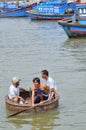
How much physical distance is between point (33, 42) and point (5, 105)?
1583 centimetres

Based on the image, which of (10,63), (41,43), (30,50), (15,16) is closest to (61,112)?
(10,63)

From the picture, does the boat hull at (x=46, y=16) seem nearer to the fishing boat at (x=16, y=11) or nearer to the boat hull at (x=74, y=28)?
the fishing boat at (x=16, y=11)

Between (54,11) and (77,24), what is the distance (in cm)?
1650

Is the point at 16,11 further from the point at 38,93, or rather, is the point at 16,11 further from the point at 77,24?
the point at 38,93

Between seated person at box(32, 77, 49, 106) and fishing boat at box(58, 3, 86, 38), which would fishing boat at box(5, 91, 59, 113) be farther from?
fishing boat at box(58, 3, 86, 38)

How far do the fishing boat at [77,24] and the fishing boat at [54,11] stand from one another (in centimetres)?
1429

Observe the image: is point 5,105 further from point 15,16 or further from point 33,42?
point 15,16

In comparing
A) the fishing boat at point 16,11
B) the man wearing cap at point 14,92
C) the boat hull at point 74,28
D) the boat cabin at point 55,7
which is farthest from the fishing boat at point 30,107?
the fishing boat at point 16,11

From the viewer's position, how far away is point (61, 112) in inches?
484

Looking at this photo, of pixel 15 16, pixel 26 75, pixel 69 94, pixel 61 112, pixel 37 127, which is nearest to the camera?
pixel 37 127

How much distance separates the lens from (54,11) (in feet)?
143

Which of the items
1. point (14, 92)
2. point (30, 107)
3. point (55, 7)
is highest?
point (55, 7)

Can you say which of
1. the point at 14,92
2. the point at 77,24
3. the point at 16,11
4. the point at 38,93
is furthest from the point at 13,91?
the point at 16,11

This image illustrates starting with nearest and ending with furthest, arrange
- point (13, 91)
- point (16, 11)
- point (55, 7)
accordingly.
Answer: point (13, 91) → point (55, 7) → point (16, 11)
